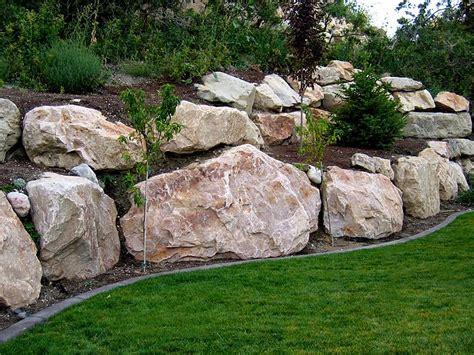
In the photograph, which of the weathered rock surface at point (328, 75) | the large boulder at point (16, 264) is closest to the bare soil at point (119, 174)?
the large boulder at point (16, 264)

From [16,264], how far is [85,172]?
1732 mm

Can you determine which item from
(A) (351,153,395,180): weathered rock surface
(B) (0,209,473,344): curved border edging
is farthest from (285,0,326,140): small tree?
(B) (0,209,473,344): curved border edging

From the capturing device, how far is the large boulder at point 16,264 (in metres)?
5.01

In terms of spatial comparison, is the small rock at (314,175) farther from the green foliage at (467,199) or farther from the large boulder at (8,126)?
the green foliage at (467,199)

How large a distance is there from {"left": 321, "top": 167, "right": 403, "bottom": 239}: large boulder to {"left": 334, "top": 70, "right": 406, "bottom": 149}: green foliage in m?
1.73

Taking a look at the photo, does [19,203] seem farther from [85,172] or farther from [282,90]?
[282,90]

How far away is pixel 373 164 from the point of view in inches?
371

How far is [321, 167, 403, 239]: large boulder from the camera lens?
8.27m

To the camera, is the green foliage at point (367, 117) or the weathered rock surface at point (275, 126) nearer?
the weathered rock surface at point (275, 126)

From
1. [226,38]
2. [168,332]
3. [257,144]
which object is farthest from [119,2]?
[168,332]

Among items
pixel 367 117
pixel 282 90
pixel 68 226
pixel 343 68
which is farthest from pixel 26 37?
→ pixel 343 68

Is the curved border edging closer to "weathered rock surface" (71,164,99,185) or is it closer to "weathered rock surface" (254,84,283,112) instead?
"weathered rock surface" (71,164,99,185)

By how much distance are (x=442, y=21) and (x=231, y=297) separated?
50.5 ft

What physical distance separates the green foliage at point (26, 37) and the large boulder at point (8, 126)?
1843 millimetres
